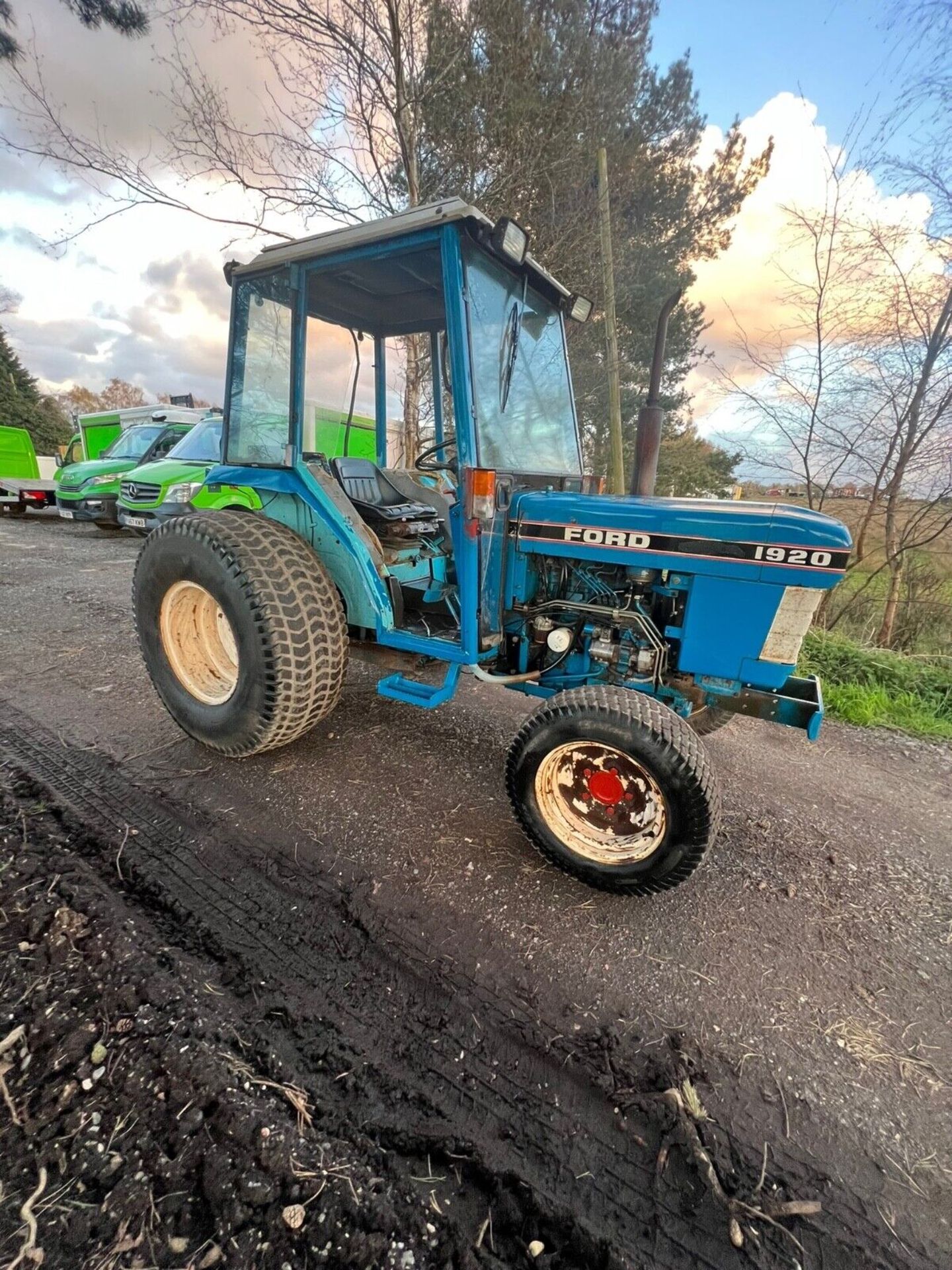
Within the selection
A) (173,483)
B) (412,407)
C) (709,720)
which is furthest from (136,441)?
(709,720)

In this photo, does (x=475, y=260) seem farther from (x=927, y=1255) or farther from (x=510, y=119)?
(x=510, y=119)

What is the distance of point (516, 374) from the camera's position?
271 centimetres

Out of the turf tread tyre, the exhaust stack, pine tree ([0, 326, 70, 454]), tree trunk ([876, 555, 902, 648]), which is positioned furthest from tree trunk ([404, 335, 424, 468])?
Answer: pine tree ([0, 326, 70, 454])

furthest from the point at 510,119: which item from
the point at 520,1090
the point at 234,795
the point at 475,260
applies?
the point at 520,1090

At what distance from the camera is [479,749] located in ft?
10.4

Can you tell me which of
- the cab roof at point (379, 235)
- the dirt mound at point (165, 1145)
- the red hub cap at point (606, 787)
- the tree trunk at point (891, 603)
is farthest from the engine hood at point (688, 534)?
the tree trunk at point (891, 603)

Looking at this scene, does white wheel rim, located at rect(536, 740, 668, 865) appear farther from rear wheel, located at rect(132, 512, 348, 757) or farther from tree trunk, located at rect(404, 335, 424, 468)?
tree trunk, located at rect(404, 335, 424, 468)

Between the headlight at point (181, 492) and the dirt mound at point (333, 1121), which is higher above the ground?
the headlight at point (181, 492)

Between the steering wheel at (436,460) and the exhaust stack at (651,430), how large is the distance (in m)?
0.90

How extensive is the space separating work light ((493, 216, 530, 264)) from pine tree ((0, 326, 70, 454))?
33.5 meters

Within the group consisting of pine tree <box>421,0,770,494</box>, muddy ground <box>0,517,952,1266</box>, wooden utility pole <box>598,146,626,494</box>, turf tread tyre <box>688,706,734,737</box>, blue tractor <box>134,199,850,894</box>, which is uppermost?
pine tree <box>421,0,770,494</box>

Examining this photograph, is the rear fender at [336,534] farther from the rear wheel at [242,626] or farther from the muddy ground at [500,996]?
the muddy ground at [500,996]

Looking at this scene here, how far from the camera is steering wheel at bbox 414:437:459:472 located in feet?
8.83

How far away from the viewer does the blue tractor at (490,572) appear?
2.09 meters
